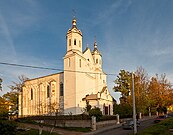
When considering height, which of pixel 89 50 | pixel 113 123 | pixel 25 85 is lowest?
pixel 113 123

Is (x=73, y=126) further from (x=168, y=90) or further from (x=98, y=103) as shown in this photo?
(x=168, y=90)

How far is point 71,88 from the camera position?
51438mm

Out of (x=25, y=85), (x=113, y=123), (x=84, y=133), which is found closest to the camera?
(x=84, y=133)

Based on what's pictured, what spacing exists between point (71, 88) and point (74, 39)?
10.8 metres

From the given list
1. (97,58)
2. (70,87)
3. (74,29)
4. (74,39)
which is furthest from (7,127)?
(97,58)

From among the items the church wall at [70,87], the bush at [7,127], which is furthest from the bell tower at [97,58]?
the bush at [7,127]

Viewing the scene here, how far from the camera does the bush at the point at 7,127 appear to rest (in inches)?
764

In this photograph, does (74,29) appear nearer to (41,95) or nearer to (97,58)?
(97,58)

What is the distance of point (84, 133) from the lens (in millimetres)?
31938

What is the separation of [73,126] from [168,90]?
119 feet

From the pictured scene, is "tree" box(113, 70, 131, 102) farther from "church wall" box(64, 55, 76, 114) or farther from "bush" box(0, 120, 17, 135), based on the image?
"bush" box(0, 120, 17, 135)

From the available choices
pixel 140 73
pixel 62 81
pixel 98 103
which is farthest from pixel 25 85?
pixel 140 73

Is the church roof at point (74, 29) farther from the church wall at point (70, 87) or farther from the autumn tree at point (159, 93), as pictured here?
the autumn tree at point (159, 93)

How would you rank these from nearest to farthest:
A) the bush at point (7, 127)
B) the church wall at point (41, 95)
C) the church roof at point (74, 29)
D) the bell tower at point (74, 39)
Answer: the bush at point (7, 127) < the bell tower at point (74, 39) < the church roof at point (74, 29) < the church wall at point (41, 95)
